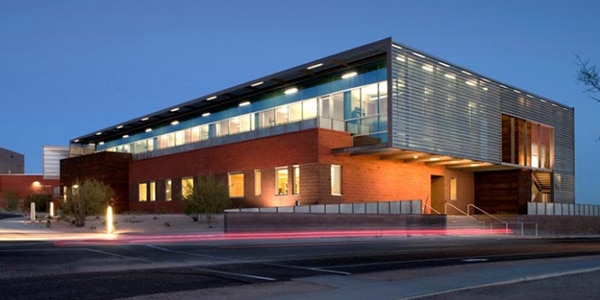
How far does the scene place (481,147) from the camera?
44.0 m

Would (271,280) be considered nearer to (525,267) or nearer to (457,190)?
(525,267)

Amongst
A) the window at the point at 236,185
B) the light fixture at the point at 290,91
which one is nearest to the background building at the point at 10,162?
the window at the point at 236,185

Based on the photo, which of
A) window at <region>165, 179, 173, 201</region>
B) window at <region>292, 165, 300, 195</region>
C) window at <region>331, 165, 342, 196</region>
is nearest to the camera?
window at <region>331, 165, 342, 196</region>

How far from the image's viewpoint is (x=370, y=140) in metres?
38.1

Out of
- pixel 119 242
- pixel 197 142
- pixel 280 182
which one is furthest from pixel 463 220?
pixel 119 242

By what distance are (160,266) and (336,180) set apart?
2374 centimetres

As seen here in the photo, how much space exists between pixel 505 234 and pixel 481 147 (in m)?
6.31

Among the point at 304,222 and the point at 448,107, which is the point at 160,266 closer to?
the point at 304,222

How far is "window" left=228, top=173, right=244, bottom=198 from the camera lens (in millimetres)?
43438

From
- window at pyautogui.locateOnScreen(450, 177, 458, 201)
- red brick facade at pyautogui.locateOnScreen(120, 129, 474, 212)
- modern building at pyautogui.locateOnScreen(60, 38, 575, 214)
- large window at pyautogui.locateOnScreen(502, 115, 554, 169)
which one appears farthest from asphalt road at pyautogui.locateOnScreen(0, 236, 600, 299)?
large window at pyautogui.locateOnScreen(502, 115, 554, 169)

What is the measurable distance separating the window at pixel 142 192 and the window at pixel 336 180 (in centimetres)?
2435

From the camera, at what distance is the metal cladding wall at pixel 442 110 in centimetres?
3684

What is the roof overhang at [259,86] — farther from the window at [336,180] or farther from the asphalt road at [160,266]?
the asphalt road at [160,266]

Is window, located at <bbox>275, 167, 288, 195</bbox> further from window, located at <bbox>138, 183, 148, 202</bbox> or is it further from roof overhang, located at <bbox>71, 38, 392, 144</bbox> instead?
window, located at <bbox>138, 183, 148, 202</bbox>
